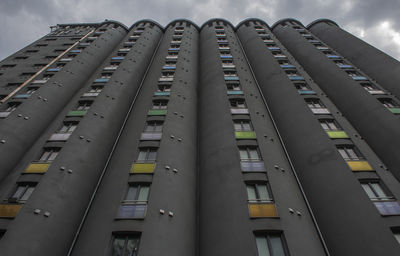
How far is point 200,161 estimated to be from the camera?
19.4m

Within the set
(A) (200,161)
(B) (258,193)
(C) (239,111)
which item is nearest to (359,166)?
(B) (258,193)

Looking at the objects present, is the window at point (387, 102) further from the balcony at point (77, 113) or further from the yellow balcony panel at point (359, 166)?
the balcony at point (77, 113)

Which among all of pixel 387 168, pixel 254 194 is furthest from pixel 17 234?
pixel 387 168

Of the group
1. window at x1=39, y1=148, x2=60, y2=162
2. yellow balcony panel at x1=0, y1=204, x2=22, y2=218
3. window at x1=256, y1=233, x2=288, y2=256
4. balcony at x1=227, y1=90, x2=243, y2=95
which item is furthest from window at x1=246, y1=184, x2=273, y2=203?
window at x1=39, y1=148, x2=60, y2=162

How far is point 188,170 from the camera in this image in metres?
17.8

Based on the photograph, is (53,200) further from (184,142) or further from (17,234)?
(184,142)

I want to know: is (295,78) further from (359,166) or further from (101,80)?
(101,80)

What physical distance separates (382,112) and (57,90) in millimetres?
34496

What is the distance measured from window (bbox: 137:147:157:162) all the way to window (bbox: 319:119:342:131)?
52.8 ft

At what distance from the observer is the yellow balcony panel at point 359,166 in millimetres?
16219

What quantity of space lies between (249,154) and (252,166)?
1.57m

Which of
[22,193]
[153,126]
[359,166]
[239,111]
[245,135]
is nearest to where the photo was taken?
[22,193]

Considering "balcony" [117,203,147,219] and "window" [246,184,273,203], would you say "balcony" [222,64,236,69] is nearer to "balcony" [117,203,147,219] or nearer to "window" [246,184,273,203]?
"window" [246,184,273,203]

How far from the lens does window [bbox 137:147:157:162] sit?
17812mm
